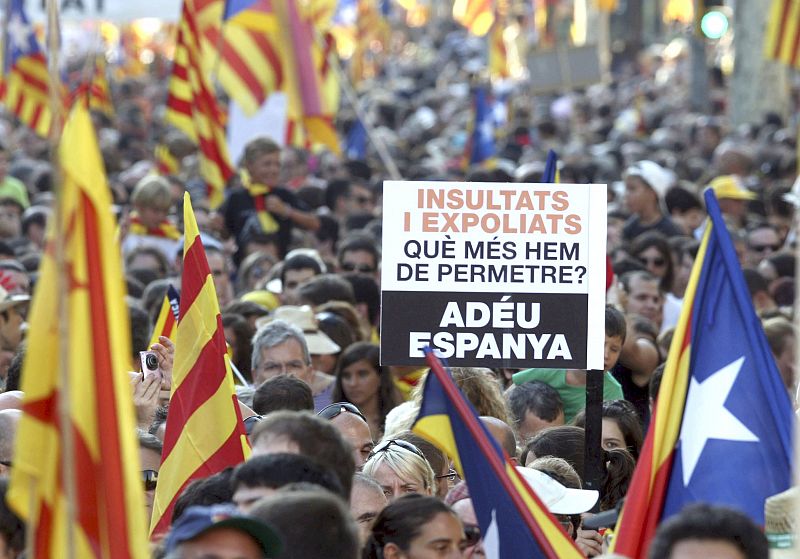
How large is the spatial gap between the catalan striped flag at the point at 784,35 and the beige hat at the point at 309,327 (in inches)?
308

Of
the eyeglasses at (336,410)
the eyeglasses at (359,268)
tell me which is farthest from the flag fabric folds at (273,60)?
the eyeglasses at (336,410)

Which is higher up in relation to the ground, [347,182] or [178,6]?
[178,6]

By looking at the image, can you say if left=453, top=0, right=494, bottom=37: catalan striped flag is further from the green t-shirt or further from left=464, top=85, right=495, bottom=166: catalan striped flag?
the green t-shirt

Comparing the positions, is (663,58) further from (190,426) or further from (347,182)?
(190,426)

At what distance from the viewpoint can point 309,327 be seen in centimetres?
851

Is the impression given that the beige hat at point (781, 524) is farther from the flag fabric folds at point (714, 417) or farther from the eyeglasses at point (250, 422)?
the eyeglasses at point (250, 422)

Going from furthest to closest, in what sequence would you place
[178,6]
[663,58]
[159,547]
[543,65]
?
[663,58] < [543,65] < [178,6] < [159,547]

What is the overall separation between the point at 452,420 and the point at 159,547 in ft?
2.58

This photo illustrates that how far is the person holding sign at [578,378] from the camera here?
24.7ft

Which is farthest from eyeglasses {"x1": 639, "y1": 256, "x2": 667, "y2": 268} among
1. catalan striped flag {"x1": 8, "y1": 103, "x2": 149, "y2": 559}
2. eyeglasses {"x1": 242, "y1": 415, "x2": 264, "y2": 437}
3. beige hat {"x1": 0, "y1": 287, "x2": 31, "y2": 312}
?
catalan striped flag {"x1": 8, "y1": 103, "x2": 149, "y2": 559}

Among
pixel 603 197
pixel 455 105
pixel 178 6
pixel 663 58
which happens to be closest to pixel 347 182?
pixel 178 6

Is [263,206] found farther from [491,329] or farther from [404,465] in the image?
[404,465]

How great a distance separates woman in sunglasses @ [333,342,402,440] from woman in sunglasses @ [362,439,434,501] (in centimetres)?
220

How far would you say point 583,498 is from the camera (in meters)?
5.19
